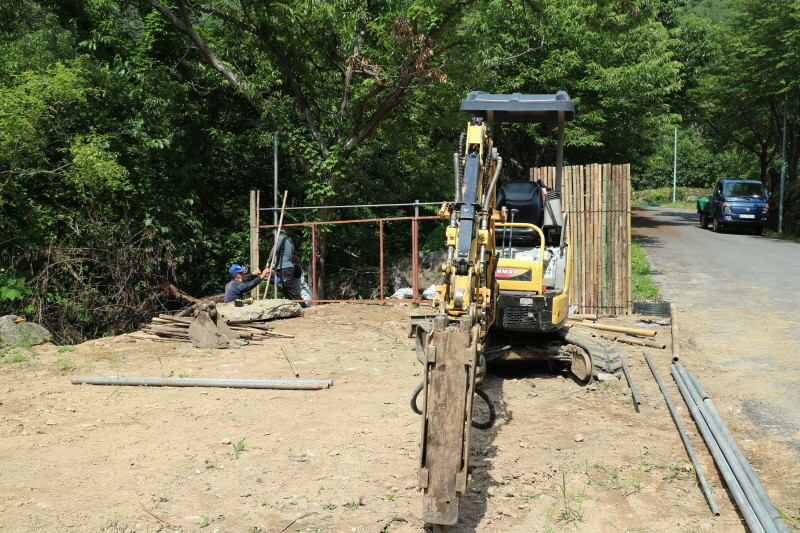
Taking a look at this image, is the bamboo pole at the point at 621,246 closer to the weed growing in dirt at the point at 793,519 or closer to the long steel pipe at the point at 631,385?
the long steel pipe at the point at 631,385

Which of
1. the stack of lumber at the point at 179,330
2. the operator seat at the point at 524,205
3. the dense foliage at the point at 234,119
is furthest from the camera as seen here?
the dense foliage at the point at 234,119

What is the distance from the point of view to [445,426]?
196 inches

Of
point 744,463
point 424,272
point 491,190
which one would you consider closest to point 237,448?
point 491,190

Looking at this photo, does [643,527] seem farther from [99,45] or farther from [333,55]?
[99,45]

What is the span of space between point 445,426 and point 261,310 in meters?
8.71

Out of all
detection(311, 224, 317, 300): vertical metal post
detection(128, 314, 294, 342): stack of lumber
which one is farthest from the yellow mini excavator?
detection(311, 224, 317, 300): vertical metal post

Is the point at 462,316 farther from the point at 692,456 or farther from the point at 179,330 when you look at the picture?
the point at 179,330

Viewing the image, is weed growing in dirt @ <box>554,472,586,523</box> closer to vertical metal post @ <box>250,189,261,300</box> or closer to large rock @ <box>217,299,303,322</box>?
large rock @ <box>217,299,303,322</box>

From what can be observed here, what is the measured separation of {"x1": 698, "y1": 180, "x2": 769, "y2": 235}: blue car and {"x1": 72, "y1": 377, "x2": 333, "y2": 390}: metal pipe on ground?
23.7 m

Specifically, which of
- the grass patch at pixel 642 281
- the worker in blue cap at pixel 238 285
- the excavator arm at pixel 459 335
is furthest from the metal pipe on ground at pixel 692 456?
the worker in blue cap at pixel 238 285

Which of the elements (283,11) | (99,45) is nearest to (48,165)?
(99,45)

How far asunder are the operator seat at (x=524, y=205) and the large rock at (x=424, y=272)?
7.09 m

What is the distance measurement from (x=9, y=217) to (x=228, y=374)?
7543 mm

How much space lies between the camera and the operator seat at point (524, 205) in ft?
30.5
